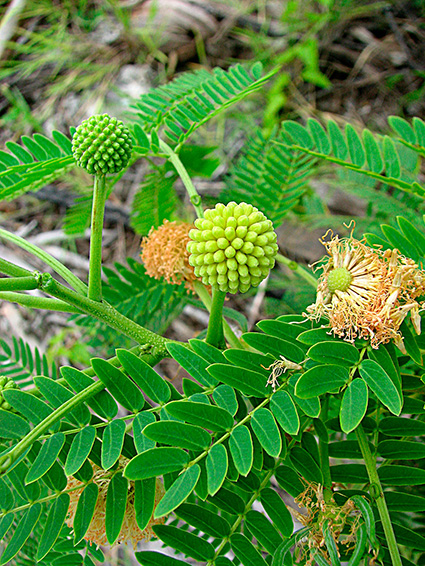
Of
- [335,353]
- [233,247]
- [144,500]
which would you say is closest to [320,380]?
[335,353]

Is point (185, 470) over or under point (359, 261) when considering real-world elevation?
under

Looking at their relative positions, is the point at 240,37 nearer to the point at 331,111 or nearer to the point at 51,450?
the point at 331,111

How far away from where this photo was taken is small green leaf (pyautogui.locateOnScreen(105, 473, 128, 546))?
0.86 metres

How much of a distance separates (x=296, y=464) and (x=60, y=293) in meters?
0.60

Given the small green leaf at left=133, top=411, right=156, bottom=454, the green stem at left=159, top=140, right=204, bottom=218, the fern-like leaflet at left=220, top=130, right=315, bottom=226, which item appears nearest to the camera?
the small green leaf at left=133, top=411, right=156, bottom=454

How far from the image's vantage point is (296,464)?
3.13ft

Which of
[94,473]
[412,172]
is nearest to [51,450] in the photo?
[94,473]

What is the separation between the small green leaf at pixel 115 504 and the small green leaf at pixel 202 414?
201 millimetres

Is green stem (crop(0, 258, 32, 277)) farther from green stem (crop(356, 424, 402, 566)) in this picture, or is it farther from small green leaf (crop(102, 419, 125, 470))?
green stem (crop(356, 424, 402, 566))

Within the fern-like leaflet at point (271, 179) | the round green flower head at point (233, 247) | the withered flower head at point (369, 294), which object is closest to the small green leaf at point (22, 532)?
the round green flower head at point (233, 247)

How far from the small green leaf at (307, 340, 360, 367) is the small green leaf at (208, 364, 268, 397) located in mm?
115

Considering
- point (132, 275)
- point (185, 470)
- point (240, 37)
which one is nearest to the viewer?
point (185, 470)

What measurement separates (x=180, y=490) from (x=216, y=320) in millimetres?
349

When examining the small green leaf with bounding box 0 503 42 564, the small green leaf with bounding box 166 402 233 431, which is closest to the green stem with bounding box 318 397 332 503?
the small green leaf with bounding box 166 402 233 431
